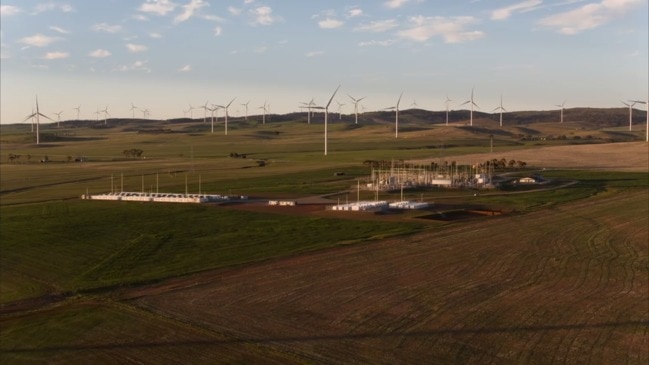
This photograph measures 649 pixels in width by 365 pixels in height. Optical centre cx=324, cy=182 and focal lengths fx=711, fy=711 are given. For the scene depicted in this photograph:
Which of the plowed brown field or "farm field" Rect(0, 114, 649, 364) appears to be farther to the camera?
"farm field" Rect(0, 114, 649, 364)

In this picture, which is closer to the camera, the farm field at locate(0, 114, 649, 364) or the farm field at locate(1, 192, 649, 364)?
the farm field at locate(1, 192, 649, 364)

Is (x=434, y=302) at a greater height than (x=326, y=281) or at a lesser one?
lesser

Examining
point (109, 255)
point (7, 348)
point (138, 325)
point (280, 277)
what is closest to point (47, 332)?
point (7, 348)

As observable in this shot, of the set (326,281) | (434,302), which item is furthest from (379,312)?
(326,281)

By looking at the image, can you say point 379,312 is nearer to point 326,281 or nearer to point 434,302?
point 434,302

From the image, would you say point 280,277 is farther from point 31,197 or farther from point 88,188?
point 88,188
